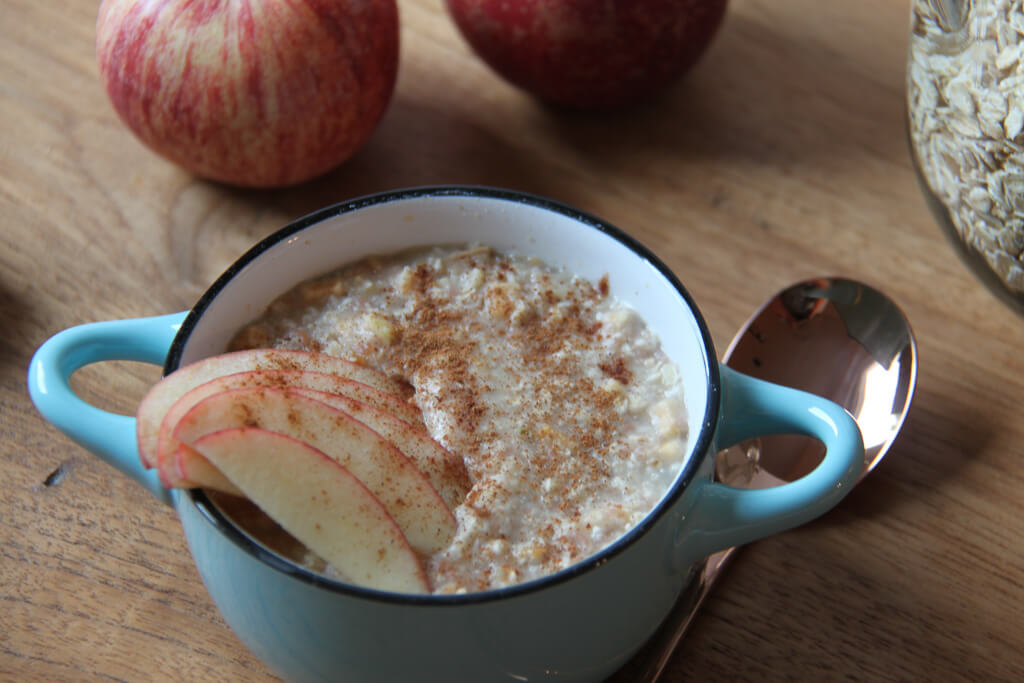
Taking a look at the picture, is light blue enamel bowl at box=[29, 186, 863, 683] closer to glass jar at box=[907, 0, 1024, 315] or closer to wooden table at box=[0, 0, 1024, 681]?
wooden table at box=[0, 0, 1024, 681]

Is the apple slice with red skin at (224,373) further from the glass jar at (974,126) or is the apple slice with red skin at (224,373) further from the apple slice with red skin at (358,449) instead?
the glass jar at (974,126)

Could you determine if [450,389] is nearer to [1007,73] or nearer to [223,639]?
[223,639]

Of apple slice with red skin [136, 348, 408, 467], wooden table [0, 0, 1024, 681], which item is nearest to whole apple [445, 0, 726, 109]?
wooden table [0, 0, 1024, 681]

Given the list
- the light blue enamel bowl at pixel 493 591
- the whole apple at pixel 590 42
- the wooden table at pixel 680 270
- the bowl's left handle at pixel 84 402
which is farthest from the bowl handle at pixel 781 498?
A: the whole apple at pixel 590 42

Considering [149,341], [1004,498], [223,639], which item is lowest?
[1004,498]

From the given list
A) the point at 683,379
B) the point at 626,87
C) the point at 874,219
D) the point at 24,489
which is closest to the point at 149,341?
the point at 24,489

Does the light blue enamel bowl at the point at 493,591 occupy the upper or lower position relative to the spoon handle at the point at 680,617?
upper

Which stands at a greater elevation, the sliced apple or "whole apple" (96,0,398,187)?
"whole apple" (96,0,398,187)
